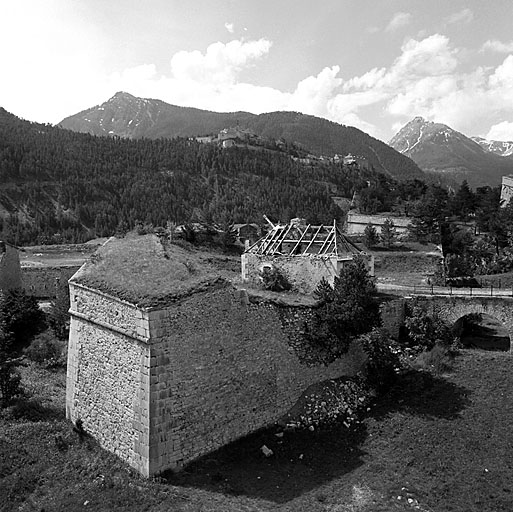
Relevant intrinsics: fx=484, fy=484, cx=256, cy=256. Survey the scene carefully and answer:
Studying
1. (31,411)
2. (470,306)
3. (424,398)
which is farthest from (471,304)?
(31,411)

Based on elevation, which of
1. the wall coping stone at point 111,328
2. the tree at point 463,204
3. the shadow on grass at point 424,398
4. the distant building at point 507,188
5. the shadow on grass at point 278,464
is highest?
the distant building at point 507,188

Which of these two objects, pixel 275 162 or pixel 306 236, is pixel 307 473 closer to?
pixel 306 236

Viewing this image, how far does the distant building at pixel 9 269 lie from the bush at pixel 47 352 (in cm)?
628

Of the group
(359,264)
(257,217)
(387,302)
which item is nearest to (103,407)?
(359,264)

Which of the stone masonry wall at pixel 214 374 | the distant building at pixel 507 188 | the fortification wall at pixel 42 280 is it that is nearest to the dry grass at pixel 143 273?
the stone masonry wall at pixel 214 374

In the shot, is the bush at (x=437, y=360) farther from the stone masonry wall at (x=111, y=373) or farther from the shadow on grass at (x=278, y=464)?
the stone masonry wall at (x=111, y=373)

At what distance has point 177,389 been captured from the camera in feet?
37.4

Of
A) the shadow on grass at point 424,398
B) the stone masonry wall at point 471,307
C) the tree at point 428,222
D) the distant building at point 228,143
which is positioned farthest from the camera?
the distant building at point 228,143

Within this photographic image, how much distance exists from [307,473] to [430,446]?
11.0 feet

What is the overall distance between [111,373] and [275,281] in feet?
37.7

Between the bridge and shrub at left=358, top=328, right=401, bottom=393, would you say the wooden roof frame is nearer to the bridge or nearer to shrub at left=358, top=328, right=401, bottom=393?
the bridge

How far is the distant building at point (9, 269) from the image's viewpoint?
25.9 metres

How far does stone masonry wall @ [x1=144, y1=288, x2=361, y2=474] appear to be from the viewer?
1116 centimetres

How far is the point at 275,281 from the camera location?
2245cm
